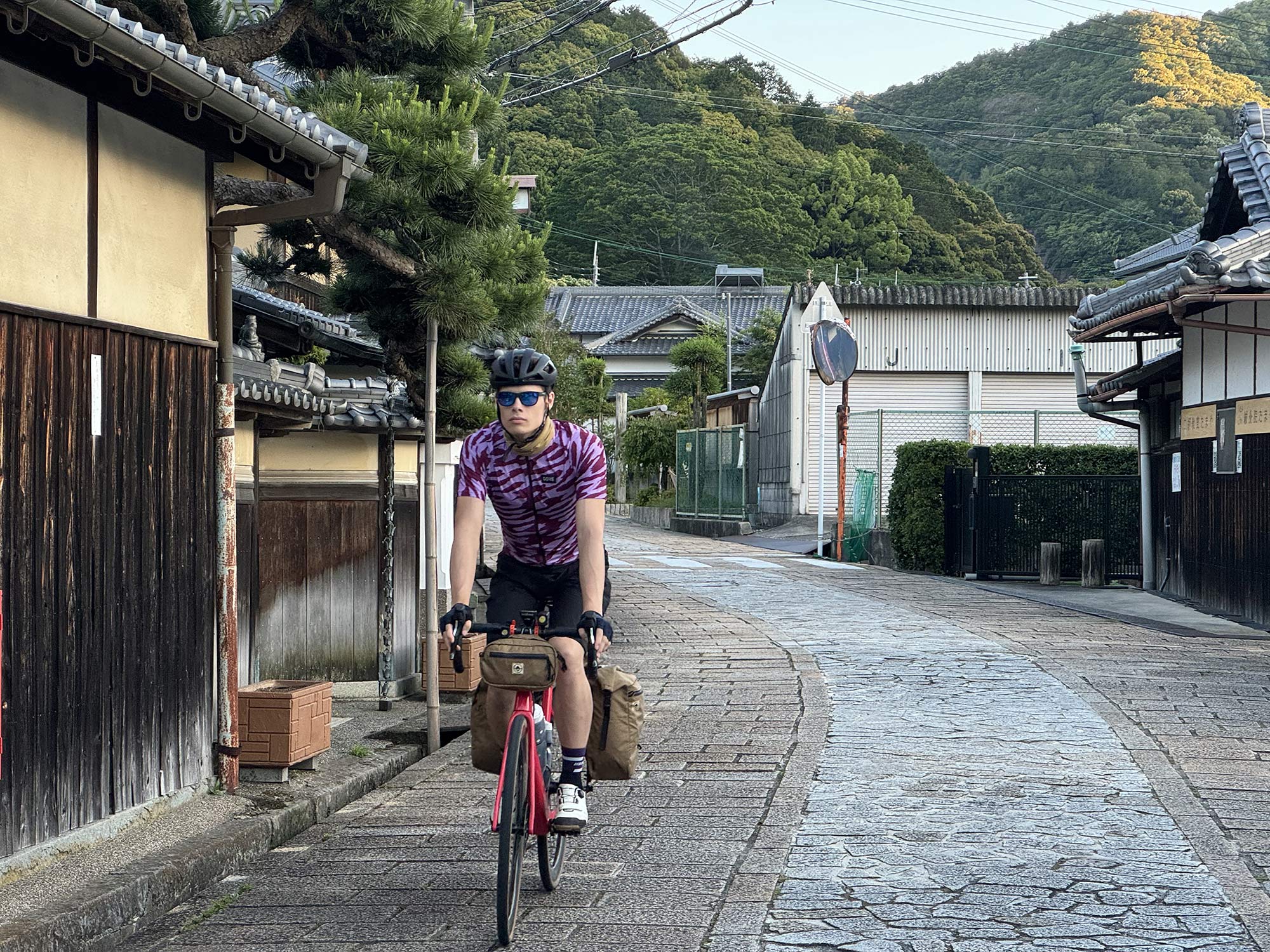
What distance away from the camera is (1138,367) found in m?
18.5

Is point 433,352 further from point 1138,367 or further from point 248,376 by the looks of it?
point 1138,367

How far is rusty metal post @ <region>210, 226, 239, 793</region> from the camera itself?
7027 millimetres

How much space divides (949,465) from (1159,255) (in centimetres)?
456

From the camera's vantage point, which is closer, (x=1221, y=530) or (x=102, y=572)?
(x=102, y=572)

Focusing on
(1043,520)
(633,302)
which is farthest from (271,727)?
(633,302)

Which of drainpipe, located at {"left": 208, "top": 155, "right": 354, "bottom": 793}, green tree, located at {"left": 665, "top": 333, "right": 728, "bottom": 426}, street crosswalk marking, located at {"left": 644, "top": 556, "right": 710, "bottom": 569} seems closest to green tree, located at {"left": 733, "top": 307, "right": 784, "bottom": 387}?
green tree, located at {"left": 665, "top": 333, "right": 728, "bottom": 426}

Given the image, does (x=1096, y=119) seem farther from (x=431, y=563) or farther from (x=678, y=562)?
(x=431, y=563)

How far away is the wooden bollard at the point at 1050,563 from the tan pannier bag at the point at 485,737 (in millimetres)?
16686

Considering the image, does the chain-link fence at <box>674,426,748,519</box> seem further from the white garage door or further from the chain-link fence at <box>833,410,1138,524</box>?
the chain-link fence at <box>833,410,1138,524</box>

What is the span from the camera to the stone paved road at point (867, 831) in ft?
15.8

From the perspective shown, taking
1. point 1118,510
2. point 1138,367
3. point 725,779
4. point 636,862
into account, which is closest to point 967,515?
point 1118,510

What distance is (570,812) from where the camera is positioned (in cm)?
507

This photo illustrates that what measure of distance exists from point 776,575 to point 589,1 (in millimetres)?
9166

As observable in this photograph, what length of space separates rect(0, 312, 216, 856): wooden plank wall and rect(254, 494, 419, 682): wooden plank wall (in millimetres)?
3234
